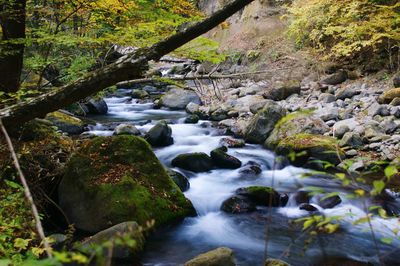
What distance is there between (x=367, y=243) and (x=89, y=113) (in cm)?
1233

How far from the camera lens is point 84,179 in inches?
234

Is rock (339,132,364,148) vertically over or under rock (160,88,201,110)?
under

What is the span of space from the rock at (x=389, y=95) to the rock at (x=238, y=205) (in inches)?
274

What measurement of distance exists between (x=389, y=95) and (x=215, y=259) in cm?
937

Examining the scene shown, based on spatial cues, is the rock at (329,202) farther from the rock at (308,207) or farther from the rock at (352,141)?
the rock at (352,141)

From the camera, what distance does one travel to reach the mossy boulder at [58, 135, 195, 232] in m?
5.57

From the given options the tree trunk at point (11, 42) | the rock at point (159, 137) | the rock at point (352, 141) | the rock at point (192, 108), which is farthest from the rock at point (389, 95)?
the tree trunk at point (11, 42)

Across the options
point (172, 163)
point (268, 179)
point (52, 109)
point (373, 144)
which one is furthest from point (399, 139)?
point (52, 109)

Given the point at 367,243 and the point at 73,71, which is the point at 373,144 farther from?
the point at 73,71

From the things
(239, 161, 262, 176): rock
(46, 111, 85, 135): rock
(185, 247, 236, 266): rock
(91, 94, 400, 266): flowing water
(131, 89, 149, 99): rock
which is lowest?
(91, 94, 400, 266): flowing water

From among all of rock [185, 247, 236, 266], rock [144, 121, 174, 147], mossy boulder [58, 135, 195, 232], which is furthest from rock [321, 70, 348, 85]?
rock [185, 247, 236, 266]

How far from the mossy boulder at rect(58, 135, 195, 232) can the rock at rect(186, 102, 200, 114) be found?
902 cm

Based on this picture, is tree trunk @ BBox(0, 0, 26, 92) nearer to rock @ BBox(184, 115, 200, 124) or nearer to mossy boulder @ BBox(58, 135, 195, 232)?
mossy boulder @ BBox(58, 135, 195, 232)

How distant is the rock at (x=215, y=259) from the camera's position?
4453 millimetres
